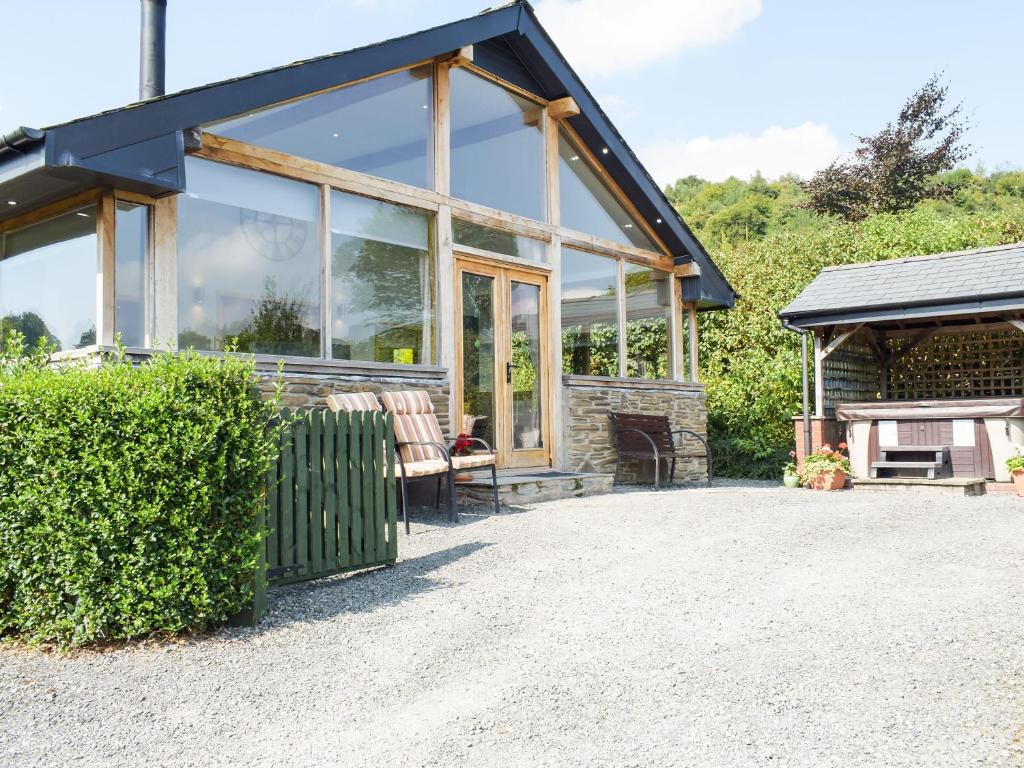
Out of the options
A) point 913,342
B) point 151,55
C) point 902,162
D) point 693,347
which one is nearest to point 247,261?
point 151,55

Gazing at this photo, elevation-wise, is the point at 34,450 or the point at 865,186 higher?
the point at 865,186

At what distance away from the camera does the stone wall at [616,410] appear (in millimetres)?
10680

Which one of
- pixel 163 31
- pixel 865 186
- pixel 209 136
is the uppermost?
pixel 865 186

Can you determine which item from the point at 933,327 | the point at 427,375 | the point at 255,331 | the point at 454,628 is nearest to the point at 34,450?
the point at 454,628

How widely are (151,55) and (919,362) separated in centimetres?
1205

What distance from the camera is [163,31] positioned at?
8.35 meters

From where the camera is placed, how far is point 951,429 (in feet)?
34.9

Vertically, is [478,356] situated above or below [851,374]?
above

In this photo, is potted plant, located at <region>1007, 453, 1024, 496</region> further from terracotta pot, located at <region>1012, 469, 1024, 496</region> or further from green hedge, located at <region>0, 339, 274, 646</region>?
green hedge, located at <region>0, 339, 274, 646</region>

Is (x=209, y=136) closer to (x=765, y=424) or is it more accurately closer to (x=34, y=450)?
(x=34, y=450)

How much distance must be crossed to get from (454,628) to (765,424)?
10.7 metres

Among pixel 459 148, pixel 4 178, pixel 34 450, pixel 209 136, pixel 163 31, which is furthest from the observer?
pixel 459 148

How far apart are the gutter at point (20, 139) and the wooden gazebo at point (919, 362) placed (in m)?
9.33

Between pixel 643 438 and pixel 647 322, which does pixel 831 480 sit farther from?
pixel 647 322
